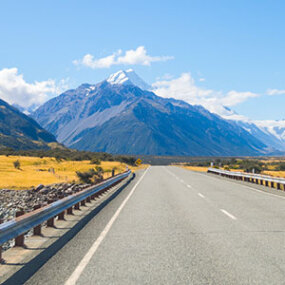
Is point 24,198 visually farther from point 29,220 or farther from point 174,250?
point 174,250

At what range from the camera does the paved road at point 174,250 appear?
509 centimetres

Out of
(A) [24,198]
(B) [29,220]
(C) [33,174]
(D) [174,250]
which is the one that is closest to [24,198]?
(A) [24,198]

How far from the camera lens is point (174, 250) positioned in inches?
258

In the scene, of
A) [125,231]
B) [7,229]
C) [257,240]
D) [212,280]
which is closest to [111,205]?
[125,231]

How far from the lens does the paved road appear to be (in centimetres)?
509

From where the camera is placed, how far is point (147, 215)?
35.3ft

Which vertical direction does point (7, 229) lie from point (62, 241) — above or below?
above

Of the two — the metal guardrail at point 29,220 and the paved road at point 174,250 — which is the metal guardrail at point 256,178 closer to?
the paved road at point 174,250

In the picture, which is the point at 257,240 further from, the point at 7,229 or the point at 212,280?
the point at 7,229

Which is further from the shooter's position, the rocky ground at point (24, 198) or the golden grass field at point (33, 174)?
the golden grass field at point (33, 174)

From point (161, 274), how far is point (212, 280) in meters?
0.71

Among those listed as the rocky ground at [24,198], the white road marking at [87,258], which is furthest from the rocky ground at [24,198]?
the white road marking at [87,258]

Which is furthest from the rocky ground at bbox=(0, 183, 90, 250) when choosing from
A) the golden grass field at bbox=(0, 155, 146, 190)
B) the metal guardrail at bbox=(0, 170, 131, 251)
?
the metal guardrail at bbox=(0, 170, 131, 251)

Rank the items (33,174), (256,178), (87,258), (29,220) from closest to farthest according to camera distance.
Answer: (87,258) → (29,220) → (256,178) → (33,174)
